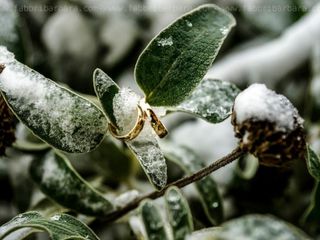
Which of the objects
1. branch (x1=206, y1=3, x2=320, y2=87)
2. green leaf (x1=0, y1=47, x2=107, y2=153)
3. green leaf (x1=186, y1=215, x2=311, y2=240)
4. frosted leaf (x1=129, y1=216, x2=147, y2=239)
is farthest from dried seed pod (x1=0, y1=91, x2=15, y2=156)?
branch (x1=206, y1=3, x2=320, y2=87)

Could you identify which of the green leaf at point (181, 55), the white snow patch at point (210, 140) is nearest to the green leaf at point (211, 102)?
the green leaf at point (181, 55)

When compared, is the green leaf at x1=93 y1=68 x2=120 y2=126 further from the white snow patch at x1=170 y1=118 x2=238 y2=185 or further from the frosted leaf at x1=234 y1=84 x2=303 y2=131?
the white snow patch at x1=170 y1=118 x2=238 y2=185

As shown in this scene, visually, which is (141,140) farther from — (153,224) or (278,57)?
(278,57)

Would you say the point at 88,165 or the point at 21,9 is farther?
the point at 21,9

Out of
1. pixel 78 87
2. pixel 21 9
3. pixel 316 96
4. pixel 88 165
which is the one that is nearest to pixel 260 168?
pixel 316 96

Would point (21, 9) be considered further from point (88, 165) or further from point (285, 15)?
point (285, 15)

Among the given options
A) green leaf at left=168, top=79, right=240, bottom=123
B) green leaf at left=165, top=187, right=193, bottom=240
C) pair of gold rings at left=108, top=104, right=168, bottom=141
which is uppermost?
pair of gold rings at left=108, top=104, right=168, bottom=141

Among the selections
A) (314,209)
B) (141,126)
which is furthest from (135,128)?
(314,209)
